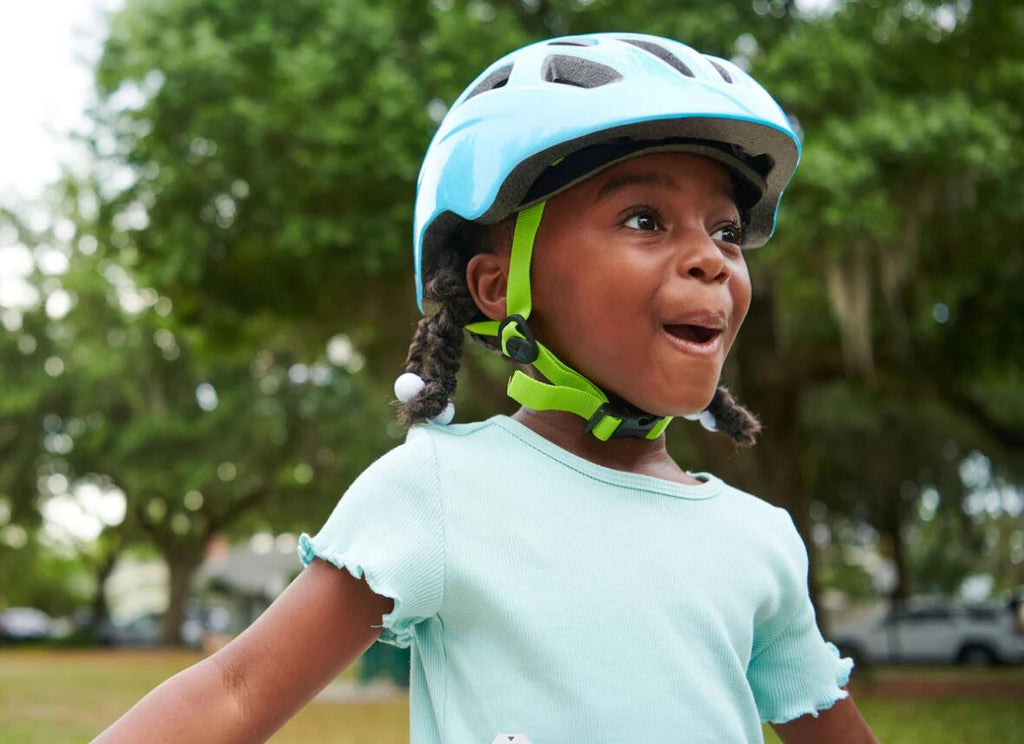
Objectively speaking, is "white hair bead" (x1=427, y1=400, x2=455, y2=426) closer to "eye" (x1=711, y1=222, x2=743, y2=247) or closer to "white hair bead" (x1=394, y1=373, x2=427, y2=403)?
"white hair bead" (x1=394, y1=373, x2=427, y2=403)

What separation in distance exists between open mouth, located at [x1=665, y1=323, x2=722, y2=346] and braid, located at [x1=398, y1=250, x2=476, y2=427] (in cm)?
35

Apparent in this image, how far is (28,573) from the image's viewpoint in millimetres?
45625

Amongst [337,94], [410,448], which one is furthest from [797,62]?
[410,448]

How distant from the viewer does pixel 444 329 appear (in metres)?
1.86

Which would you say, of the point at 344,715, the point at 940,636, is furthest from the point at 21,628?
the point at 344,715

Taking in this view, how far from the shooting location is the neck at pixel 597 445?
1767mm

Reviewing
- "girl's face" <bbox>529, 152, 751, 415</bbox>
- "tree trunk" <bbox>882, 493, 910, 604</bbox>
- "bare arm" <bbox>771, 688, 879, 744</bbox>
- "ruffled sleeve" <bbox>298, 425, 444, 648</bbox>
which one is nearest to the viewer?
"ruffled sleeve" <bbox>298, 425, 444, 648</bbox>

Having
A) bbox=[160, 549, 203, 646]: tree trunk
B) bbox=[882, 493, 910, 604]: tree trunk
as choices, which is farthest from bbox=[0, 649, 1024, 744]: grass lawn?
bbox=[160, 549, 203, 646]: tree trunk

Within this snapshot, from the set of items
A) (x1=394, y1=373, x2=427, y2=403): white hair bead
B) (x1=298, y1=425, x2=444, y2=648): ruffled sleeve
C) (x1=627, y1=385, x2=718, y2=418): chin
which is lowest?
(x1=298, y1=425, x2=444, y2=648): ruffled sleeve

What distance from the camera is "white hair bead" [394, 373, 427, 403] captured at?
173 cm

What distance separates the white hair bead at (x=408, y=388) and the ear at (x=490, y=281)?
18cm

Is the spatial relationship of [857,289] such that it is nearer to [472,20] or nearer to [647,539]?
[472,20]

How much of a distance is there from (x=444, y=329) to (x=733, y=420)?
2.02 ft

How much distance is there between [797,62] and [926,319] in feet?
14.5
